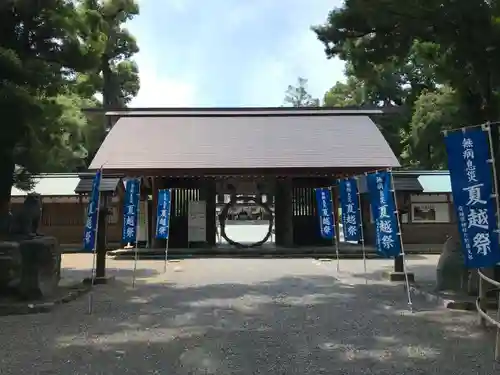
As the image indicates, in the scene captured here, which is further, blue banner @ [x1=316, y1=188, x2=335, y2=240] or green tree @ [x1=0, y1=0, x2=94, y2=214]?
blue banner @ [x1=316, y1=188, x2=335, y2=240]

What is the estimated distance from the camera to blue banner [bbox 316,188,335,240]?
14734 millimetres

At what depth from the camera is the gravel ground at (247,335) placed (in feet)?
17.2

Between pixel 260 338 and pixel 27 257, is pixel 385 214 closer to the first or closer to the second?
pixel 260 338

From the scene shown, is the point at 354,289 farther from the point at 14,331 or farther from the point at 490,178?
the point at 14,331

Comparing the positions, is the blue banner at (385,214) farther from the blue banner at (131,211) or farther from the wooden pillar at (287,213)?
the wooden pillar at (287,213)

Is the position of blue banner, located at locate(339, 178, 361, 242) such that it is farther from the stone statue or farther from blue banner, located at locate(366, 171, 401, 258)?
the stone statue

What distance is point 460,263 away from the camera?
919 centimetres

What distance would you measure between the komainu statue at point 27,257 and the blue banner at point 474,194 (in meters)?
6.55

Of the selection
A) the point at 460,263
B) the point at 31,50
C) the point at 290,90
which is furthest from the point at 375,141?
the point at 290,90

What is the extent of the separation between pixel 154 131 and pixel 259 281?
Answer: 12575 millimetres

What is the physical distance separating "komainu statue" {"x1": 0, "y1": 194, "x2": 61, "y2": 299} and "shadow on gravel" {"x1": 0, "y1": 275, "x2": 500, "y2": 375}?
3.48 ft

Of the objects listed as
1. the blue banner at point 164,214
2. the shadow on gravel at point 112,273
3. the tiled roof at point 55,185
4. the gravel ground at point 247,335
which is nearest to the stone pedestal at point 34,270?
the gravel ground at point 247,335

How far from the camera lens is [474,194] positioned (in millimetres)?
6305

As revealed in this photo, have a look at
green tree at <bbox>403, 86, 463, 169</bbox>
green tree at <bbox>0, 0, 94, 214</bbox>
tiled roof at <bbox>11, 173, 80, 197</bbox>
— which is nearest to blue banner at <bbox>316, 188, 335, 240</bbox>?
green tree at <bbox>403, 86, 463, 169</bbox>
